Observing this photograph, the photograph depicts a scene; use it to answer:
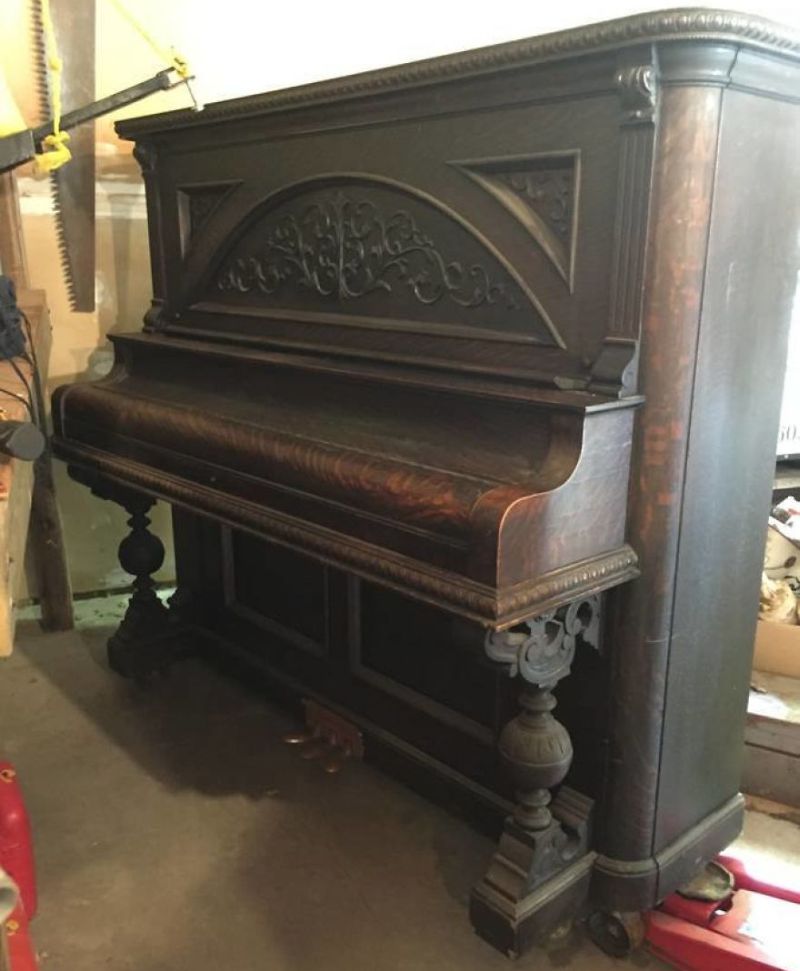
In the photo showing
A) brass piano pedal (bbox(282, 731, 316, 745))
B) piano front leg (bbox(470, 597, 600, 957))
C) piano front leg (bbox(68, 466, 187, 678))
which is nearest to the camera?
piano front leg (bbox(470, 597, 600, 957))

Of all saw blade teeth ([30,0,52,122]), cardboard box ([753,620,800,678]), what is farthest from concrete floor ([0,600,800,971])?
saw blade teeth ([30,0,52,122])

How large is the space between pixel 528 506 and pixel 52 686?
190 cm

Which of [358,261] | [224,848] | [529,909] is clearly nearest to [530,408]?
[358,261]

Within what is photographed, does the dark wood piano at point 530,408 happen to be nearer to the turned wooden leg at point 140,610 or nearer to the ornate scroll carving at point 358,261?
the ornate scroll carving at point 358,261

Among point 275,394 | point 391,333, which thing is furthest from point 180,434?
point 391,333

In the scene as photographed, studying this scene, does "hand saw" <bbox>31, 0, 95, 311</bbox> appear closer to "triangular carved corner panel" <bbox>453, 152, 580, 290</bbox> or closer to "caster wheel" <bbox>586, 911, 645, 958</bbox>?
"triangular carved corner panel" <bbox>453, 152, 580, 290</bbox>

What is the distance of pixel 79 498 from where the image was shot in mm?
3164

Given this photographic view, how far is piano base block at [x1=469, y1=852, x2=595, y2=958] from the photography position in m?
1.64

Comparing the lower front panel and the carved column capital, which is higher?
the carved column capital

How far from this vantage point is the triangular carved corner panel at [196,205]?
2207mm

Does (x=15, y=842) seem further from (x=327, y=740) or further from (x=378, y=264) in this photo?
(x=378, y=264)

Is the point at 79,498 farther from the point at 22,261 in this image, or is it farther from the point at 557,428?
the point at 557,428

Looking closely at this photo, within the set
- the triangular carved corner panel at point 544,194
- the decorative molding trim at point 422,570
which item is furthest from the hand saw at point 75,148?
Answer: the triangular carved corner panel at point 544,194

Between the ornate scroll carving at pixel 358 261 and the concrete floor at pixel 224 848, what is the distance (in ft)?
3.81
